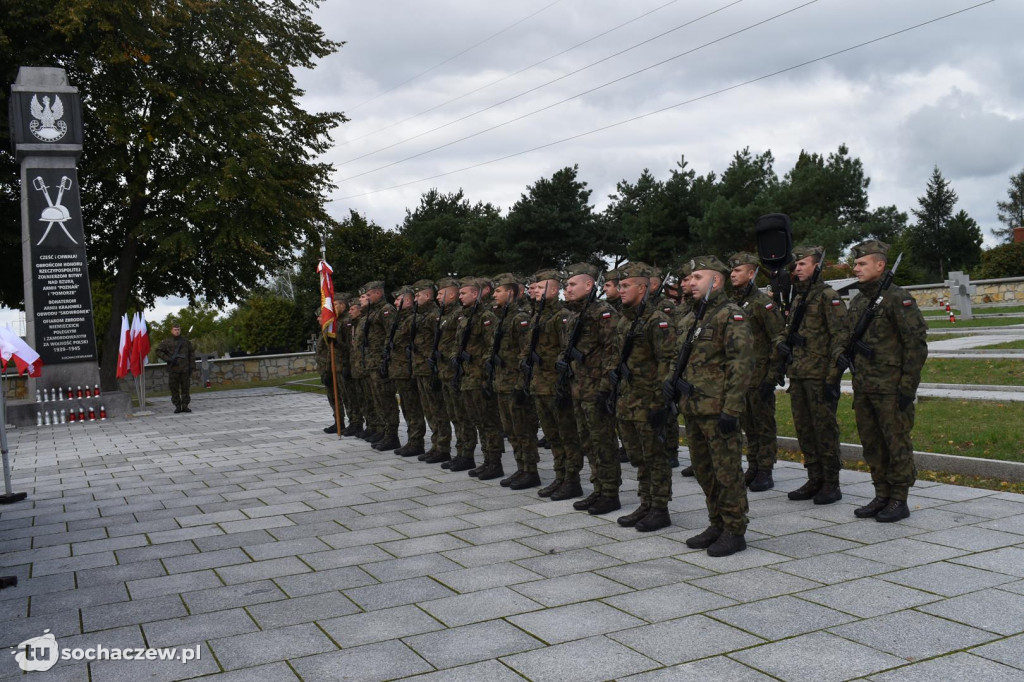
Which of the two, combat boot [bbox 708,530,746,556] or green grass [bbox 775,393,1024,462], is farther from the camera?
green grass [bbox 775,393,1024,462]

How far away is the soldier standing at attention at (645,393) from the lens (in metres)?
6.61

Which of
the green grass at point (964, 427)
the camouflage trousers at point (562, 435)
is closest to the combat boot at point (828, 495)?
the green grass at point (964, 427)

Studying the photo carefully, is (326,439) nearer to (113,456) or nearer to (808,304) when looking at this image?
(113,456)

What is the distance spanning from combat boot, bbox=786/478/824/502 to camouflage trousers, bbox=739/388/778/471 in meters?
0.52

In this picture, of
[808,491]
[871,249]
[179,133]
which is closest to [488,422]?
[808,491]

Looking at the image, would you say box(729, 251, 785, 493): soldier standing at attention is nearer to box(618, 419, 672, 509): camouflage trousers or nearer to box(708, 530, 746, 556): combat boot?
box(618, 419, 672, 509): camouflage trousers

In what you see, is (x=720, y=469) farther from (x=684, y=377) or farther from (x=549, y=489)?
(x=549, y=489)

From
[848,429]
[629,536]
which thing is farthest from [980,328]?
[629,536]

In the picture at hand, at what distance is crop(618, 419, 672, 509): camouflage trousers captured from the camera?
6672 mm

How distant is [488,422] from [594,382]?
2483 mm

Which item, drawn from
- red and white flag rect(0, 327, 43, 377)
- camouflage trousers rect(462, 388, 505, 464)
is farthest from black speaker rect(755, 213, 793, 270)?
red and white flag rect(0, 327, 43, 377)

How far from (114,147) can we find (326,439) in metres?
15.0

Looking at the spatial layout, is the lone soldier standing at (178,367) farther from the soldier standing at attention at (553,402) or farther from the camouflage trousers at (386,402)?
the soldier standing at attention at (553,402)

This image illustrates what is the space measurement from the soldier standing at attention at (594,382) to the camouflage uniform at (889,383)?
6.52 feet
